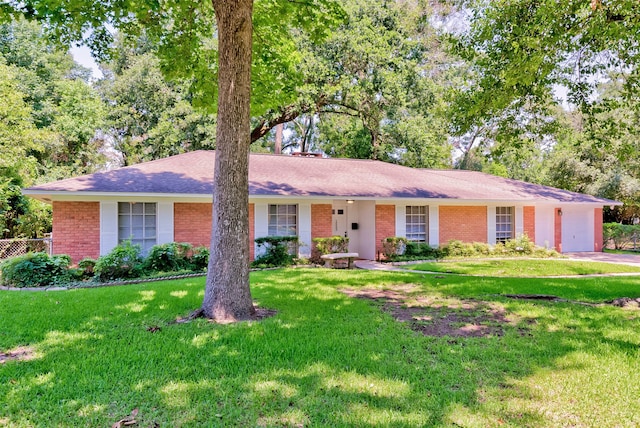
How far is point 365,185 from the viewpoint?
15469 mm

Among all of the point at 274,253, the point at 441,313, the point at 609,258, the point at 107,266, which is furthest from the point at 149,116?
the point at 609,258

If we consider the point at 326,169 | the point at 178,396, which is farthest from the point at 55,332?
the point at 326,169

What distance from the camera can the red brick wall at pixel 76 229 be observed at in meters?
11.2

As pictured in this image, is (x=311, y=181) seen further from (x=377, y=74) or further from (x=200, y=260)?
(x=377, y=74)

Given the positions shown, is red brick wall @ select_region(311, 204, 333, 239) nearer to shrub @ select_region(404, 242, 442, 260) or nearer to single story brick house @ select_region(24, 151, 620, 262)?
single story brick house @ select_region(24, 151, 620, 262)

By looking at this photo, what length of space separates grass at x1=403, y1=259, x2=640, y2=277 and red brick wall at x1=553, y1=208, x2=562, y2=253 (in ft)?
15.8

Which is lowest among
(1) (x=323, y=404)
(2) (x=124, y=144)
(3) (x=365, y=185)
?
(1) (x=323, y=404)

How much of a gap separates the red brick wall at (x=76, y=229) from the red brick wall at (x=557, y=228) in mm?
19166

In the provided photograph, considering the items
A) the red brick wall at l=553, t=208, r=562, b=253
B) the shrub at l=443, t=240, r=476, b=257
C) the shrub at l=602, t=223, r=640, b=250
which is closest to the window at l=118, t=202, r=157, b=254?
the shrub at l=443, t=240, r=476, b=257

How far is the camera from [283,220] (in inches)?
547

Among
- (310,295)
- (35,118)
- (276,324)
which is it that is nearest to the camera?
(276,324)

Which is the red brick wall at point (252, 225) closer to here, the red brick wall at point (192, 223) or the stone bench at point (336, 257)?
the red brick wall at point (192, 223)

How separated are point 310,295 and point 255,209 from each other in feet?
20.4

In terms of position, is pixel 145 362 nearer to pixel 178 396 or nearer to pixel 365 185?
pixel 178 396
